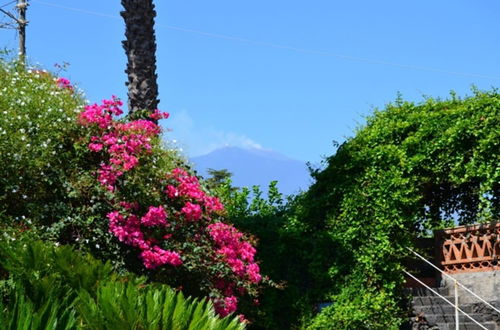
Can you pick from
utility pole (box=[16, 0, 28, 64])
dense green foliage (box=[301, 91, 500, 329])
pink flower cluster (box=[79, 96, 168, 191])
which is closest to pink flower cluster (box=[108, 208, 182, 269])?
pink flower cluster (box=[79, 96, 168, 191])

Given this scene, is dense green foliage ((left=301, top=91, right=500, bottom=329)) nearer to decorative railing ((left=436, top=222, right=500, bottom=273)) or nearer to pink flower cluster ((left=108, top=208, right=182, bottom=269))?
decorative railing ((left=436, top=222, right=500, bottom=273))

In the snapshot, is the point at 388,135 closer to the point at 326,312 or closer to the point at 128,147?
the point at 326,312

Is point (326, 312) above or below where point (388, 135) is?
below

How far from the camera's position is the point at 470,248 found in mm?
14094

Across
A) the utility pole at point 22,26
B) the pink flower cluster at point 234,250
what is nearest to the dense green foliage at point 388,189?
the pink flower cluster at point 234,250

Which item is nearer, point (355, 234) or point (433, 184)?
point (355, 234)

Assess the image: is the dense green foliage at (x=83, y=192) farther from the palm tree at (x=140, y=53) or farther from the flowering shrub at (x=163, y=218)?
the palm tree at (x=140, y=53)

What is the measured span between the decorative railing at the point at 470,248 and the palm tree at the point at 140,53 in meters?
5.97

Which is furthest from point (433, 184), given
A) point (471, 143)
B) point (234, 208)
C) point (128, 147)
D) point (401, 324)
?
point (128, 147)

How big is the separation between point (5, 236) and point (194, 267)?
2.68m

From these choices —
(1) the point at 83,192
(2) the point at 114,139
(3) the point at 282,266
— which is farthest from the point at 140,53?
(3) the point at 282,266

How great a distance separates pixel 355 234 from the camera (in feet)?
44.3

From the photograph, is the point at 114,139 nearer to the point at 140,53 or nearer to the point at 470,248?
the point at 140,53

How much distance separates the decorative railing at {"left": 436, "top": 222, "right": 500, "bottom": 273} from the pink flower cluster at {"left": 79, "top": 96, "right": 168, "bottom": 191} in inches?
242
